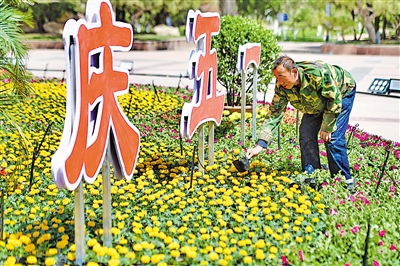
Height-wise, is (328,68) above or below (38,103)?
above

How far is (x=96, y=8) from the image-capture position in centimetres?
329

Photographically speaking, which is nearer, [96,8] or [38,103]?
[96,8]

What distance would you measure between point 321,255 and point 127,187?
1.76 m

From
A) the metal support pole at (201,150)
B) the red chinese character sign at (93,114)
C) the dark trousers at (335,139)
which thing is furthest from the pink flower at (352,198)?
the red chinese character sign at (93,114)

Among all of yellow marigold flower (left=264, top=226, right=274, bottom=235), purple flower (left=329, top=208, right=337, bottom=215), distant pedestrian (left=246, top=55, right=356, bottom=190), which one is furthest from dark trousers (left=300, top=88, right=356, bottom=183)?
yellow marigold flower (left=264, top=226, right=274, bottom=235)

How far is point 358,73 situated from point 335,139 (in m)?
10.9

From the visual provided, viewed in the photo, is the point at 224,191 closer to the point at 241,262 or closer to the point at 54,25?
the point at 241,262

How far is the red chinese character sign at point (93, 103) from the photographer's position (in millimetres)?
3057

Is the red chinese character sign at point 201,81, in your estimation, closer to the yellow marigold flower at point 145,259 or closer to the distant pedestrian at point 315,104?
the distant pedestrian at point 315,104

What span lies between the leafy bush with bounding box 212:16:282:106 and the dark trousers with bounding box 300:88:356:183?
2.86 metres

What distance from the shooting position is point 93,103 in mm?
3305

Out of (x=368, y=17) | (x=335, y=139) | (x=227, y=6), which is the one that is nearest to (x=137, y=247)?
(x=335, y=139)

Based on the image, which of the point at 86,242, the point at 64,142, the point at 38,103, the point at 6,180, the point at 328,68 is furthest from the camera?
the point at 38,103

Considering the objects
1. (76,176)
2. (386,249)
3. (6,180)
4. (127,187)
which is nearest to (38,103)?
(6,180)
